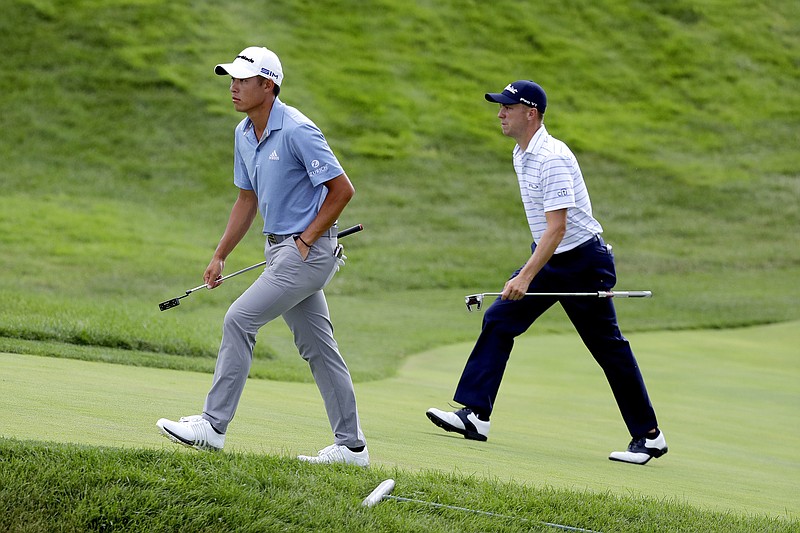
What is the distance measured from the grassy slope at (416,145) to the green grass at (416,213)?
10 centimetres

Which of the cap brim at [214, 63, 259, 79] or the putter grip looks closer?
the cap brim at [214, 63, 259, 79]

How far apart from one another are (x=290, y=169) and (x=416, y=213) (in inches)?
980

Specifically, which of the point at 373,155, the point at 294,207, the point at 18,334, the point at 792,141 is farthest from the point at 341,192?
the point at 792,141

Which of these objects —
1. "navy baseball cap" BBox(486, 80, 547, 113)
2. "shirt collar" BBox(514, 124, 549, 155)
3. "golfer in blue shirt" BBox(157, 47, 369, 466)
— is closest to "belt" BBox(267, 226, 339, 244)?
"golfer in blue shirt" BBox(157, 47, 369, 466)

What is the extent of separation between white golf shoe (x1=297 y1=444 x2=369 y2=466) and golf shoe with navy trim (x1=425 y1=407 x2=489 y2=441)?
194 cm

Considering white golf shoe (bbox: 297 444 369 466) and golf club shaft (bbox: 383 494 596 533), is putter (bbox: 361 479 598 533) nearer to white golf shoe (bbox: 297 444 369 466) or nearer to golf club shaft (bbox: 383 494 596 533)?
golf club shaft (bbox: 383 494 596 533)

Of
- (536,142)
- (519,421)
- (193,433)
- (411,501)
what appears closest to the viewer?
(411,501)

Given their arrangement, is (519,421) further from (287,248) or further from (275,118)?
(275,118)

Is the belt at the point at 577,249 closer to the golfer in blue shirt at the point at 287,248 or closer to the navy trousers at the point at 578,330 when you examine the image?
the navy trousers at the point at 578,330

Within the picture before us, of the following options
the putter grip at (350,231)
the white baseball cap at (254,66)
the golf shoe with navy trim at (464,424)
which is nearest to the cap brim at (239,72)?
the white baseball cap at (254,66)

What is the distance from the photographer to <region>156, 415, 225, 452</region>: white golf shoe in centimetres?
554

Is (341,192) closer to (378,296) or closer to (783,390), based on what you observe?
(783,390)

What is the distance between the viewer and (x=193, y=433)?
5.54 meters

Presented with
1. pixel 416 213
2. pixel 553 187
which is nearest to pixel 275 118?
pixel 553 187
